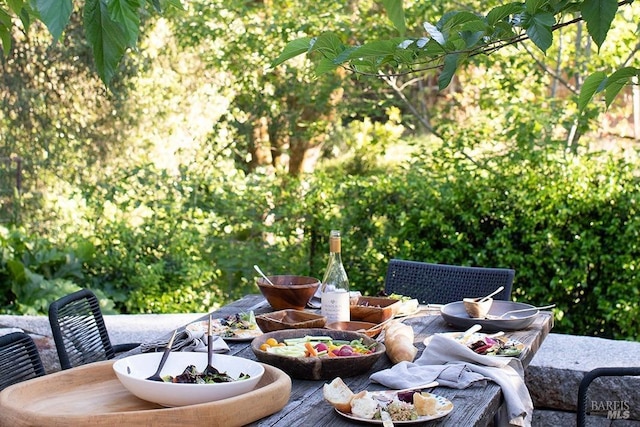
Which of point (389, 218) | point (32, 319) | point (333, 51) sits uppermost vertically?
point (333, 51)

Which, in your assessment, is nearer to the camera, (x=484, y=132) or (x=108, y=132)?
(x=484, y=132)

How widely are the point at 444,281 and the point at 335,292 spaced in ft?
3.05

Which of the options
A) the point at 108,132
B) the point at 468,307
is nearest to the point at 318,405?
the point at 468,307

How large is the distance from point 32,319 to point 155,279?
4.25 feet

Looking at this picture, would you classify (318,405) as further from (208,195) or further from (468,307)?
(208,195)

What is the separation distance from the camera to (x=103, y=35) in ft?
4.75

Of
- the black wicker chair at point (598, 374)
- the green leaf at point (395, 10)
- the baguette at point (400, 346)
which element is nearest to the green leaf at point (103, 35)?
the green leaf at point (395, 10)

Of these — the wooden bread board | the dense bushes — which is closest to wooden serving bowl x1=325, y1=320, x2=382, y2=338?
Result: the wooden bread board

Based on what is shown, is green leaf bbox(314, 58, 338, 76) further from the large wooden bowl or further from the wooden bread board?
the large wooden bowl

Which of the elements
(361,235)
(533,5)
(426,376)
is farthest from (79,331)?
(361,235)

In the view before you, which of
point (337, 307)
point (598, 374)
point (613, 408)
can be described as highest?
point (337, 307)

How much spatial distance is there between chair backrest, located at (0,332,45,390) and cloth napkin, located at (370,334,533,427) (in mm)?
Answer: 832

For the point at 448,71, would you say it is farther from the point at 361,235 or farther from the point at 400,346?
the point at 361,235

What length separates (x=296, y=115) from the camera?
8352mm
